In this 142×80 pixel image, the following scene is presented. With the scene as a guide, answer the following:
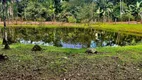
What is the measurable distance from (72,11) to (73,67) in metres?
64.6

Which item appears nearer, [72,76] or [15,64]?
[72,76]

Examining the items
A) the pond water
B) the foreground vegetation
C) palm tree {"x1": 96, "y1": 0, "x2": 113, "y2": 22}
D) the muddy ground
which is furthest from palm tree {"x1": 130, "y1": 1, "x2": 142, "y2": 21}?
the muddy ground

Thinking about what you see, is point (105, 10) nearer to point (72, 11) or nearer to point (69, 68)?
point (72, 11)

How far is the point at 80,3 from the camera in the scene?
81.9 m

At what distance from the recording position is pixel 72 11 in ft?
253

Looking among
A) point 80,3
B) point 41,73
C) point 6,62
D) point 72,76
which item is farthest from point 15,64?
point 80,3

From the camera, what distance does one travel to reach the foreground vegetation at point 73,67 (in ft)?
37.9

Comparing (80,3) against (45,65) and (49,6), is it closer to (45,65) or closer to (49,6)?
(49,6)

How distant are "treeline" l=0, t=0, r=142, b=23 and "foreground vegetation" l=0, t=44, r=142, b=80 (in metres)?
52.5

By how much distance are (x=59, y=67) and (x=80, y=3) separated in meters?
70.1

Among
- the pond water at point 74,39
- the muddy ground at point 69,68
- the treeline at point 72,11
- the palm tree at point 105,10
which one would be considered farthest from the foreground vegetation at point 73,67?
the palm tree at point 105,10

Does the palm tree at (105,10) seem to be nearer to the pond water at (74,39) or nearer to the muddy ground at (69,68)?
the pond water at (74,39)

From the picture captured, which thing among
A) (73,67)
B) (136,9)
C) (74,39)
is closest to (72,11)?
(136,9)

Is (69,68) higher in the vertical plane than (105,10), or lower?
lower
